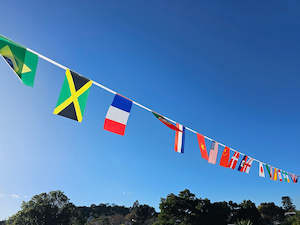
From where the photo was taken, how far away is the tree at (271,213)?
55.0 meters

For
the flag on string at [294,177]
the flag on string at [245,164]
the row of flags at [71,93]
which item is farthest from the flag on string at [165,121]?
the flag on string at [294,177]

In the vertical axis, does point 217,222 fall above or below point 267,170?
below

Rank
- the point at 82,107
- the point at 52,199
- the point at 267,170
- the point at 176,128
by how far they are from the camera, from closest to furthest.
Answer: the point at 82,107
the point at 176,128
the point at 267,170
the point at 52,199

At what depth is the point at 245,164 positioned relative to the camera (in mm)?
9523

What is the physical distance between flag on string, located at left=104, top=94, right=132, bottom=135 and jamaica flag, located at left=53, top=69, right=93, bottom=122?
76 cm

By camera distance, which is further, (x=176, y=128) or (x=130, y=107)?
(x=176, y=128)

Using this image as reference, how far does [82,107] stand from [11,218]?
135 ft

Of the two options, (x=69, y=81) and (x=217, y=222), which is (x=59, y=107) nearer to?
(x=69, y=81)

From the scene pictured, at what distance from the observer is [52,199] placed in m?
35.5

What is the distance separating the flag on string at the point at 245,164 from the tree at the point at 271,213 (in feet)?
198

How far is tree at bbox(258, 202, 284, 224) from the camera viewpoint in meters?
55.0

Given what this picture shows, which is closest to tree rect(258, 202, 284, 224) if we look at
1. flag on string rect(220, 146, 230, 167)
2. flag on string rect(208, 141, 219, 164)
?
flag on string rect(220, 146, 230, 167)

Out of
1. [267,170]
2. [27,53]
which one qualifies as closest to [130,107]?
[27,53]

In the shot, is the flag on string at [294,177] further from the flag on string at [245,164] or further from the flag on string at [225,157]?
the flag on string at [225,157]
